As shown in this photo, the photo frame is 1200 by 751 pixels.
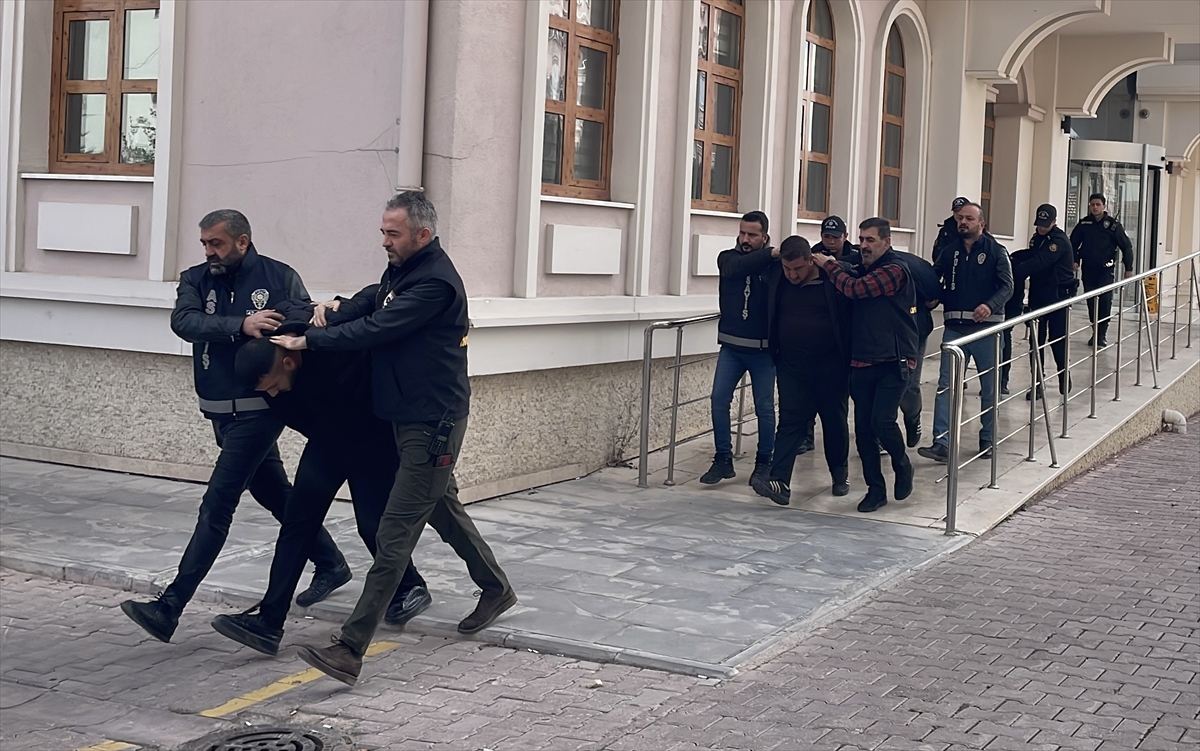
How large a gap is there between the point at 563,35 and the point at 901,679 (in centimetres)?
608

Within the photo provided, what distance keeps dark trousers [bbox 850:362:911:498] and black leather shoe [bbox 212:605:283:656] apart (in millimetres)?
4622

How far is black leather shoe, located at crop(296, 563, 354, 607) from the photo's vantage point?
698 centimetres

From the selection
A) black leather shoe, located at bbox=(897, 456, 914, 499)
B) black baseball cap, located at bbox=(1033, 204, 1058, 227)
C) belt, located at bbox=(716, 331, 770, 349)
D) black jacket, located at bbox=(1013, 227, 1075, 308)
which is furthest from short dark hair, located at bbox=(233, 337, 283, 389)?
black jacket, located at bbox=(1013, 227, 1075, 308)

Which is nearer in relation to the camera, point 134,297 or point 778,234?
point 134,297

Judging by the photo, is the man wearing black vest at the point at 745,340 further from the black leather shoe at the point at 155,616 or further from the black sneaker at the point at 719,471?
the black leather shoe at the point at 155,616

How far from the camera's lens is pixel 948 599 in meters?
7.44

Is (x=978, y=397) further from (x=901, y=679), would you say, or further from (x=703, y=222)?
(x=901, y=679)

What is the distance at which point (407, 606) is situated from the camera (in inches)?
266

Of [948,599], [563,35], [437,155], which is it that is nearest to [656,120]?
[563,35]

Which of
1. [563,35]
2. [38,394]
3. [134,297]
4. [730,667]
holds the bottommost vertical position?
[730,667]

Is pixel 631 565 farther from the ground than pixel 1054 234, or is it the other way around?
pixel 1054 234

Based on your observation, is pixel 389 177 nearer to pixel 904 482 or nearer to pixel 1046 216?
pixel 904 482

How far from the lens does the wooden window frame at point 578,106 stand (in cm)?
1052

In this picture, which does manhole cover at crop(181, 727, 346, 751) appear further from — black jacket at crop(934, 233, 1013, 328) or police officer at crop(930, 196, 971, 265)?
police officer at crop(930, 196, 971, 265)
